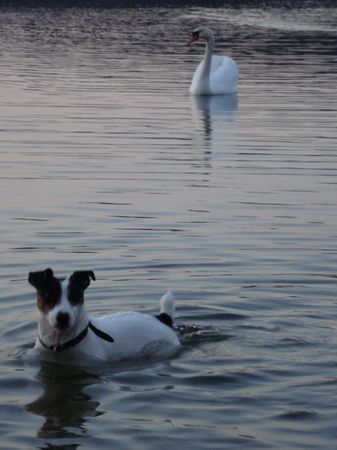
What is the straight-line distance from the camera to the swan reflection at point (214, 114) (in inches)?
887

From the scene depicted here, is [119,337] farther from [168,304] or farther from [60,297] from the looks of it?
[60,297]

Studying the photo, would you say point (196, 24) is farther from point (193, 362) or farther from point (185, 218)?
point (193, 362)

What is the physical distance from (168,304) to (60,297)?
1.43 m

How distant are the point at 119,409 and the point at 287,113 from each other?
637 inches

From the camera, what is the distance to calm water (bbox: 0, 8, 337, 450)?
29.6 ft

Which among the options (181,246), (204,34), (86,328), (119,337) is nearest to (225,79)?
(204,34)

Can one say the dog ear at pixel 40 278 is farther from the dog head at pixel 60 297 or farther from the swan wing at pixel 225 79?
the swan wing at pixel 225 79

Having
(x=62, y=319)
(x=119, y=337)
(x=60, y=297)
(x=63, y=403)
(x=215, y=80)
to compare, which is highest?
(x=60, y=297)

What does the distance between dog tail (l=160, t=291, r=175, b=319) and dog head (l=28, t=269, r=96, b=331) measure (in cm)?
110

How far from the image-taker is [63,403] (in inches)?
373

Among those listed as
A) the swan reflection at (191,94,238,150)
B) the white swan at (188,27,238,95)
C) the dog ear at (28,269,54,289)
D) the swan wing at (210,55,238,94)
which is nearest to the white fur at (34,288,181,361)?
the dog ear at (28,269,54,289)

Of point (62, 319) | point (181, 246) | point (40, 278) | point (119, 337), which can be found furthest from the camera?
point (181, 246)

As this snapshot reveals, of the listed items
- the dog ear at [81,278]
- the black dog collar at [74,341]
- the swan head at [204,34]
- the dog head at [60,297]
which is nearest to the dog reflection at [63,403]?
the black dog collar at [74,341]

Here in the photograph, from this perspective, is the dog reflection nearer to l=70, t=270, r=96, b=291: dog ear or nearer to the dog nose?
the dog nose
